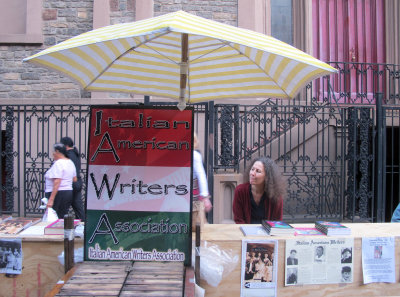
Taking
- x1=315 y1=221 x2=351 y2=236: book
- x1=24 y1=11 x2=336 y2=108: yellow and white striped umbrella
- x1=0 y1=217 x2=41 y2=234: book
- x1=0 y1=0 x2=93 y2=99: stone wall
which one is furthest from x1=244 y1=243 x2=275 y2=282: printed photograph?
x1=0 y1=0 x2=93 y2=99: stone wall

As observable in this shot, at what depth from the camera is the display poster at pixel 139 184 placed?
254cm

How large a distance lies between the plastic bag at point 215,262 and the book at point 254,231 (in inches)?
8.7

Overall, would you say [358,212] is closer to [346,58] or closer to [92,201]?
[346,58]

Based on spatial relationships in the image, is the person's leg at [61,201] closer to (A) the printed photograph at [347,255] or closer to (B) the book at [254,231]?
(B) the book at [254,231]

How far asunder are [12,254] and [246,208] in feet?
6.60

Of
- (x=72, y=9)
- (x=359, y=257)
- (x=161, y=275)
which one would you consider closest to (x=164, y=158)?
(x=161, y=275)

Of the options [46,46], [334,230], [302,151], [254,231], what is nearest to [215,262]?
[254,231]

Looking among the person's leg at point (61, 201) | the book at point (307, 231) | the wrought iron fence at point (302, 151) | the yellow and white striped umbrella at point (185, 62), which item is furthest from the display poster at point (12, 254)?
the wrought iron fence at point (302, 151)

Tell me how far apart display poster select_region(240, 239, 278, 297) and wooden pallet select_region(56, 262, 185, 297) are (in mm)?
523

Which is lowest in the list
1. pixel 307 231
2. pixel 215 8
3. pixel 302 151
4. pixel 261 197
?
pixel 307 231

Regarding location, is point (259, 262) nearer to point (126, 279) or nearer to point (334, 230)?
point (334, 230)

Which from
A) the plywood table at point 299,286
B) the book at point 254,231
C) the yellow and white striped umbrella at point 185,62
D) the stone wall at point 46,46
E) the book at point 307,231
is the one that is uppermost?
the stone wall at point 46,46

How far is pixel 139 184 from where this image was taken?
8.46 ft

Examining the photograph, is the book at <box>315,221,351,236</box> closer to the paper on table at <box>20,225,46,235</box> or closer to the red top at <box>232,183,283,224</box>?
the red top at <box>232,183,283,224</box>
